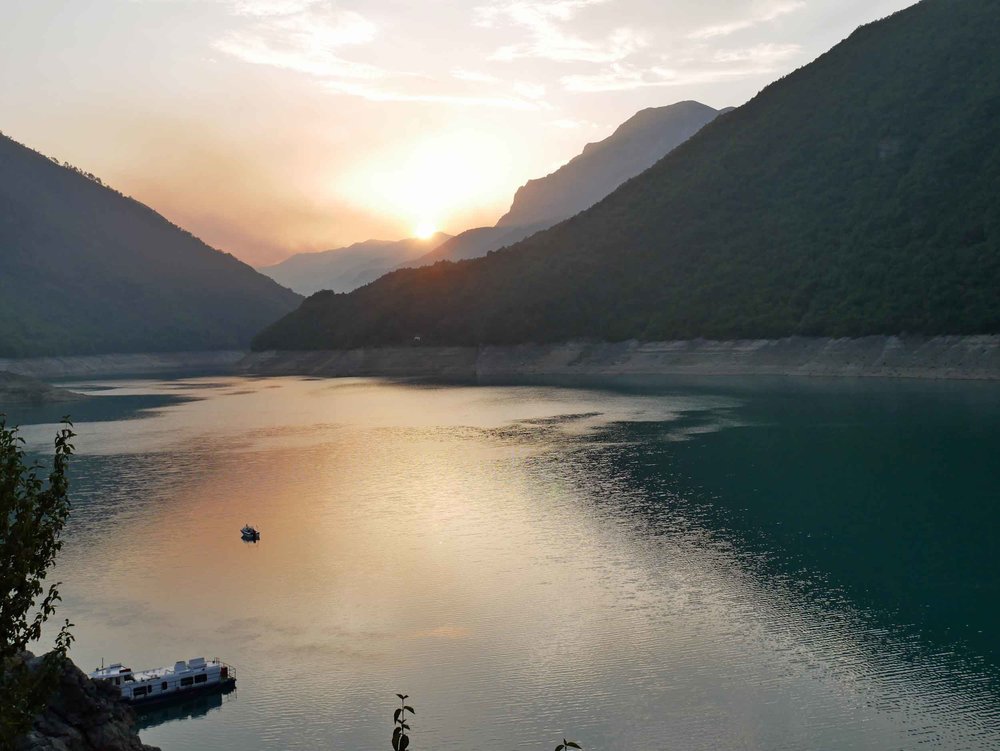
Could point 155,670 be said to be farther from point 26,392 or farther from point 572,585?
point 26,392

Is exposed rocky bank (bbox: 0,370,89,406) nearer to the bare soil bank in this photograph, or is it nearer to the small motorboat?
the bare soil bank

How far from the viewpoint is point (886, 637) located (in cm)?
3550

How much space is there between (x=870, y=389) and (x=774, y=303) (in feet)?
163

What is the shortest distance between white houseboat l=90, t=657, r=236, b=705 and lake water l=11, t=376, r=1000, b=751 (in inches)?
26.1

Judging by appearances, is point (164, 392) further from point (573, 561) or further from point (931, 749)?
point (931, 749)

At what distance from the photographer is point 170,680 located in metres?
33.0

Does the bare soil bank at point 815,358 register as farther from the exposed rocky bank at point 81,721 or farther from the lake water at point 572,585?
the exposed rocky bank at point 81,721

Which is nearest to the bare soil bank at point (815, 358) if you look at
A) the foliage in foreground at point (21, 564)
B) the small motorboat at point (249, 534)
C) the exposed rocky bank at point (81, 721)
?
the small motorboat at point (249, 534)

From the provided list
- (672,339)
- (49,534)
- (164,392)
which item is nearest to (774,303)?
(672,339)

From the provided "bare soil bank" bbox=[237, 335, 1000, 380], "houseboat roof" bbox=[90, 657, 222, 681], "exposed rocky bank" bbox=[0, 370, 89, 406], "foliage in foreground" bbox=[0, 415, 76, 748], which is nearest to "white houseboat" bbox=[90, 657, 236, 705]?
"houseboat roof" bbox=[90, 657, 222, 681]

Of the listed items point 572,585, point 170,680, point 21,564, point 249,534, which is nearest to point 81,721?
point 21,564

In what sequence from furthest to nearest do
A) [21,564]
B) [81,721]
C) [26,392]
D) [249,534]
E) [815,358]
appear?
[26,392] < [815,358] < [249,534] < [81,721] < [21,564]

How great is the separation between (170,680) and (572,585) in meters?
19.5

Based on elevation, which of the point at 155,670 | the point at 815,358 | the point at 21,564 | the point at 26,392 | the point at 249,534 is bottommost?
the point at 155,670
